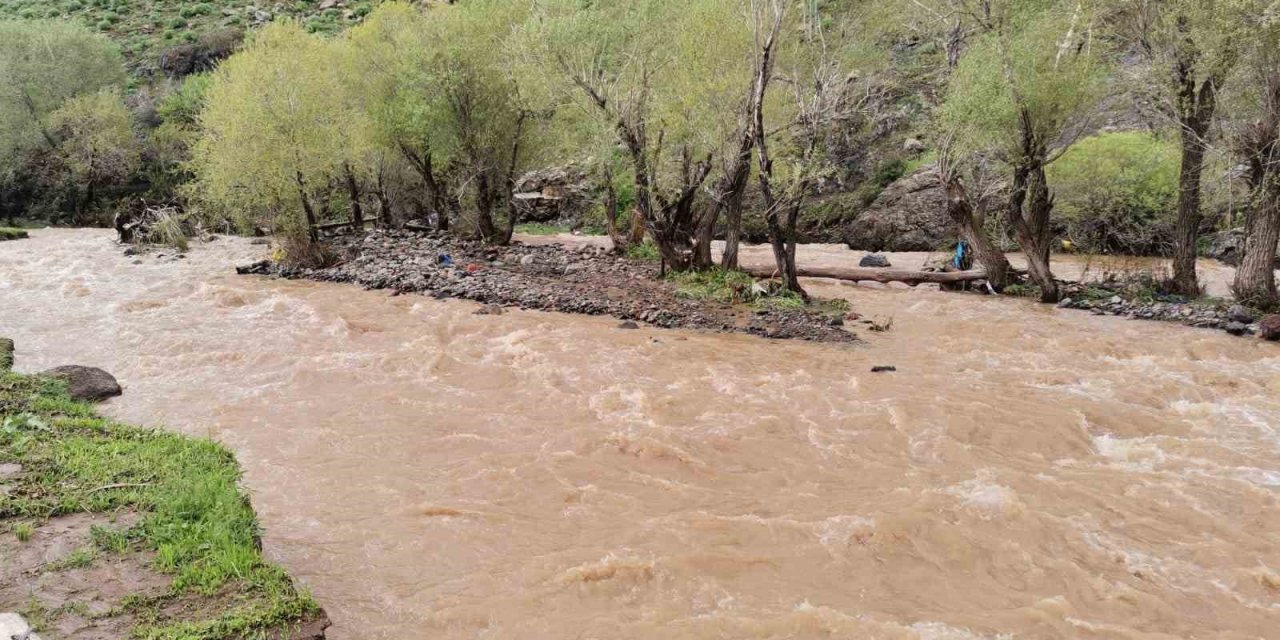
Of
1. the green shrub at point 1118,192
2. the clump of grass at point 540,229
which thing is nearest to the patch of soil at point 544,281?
the clump of grass at point 540,229

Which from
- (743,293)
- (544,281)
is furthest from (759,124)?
(544,281)

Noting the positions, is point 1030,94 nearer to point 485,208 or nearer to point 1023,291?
point 1023,291

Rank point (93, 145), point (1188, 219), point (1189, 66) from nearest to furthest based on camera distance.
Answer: point (1189, 66) < point (1188, 219) < point (93, 145)

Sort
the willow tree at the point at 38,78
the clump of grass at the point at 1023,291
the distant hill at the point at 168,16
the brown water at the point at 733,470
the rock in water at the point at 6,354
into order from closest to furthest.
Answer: the brown water at the point at 733,470, the rock in water at the point at 6,354, the clump of grass at the point at 1023,291, the willow tree at the point at 38,78, the distant hill at the point at 168,16

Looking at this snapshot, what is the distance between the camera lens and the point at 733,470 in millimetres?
9312

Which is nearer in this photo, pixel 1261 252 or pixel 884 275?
pixel 1261 252

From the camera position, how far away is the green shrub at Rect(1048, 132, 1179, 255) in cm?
2533

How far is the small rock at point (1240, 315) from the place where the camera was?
1677 cm

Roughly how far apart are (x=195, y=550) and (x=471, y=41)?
79.4 ft

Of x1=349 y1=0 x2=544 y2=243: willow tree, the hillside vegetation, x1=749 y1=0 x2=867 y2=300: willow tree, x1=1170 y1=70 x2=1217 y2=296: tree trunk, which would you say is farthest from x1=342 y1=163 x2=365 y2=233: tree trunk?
x1=1170 y1=70 x2=1217 y2=296: tree trunk

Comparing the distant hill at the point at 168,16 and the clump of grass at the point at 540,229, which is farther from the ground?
the distant hill at the point at 168,16

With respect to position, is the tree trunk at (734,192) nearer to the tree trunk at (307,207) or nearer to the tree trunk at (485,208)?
the tree trunk at (485,208)

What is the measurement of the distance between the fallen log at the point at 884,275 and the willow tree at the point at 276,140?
55.6 feet

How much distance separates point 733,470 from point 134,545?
648cm
